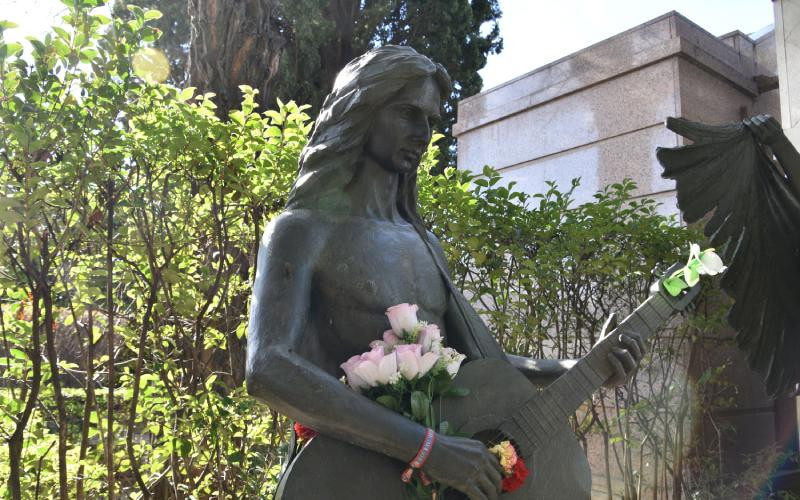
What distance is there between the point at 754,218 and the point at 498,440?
80.8 inches

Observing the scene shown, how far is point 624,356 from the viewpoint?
1867 mm

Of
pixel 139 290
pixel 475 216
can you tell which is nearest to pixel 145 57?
pixel 139 290

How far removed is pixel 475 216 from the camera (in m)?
4.07

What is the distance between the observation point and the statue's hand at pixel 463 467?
150 cm

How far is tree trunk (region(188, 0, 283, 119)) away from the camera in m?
5.48

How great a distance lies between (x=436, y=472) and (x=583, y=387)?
57 cm

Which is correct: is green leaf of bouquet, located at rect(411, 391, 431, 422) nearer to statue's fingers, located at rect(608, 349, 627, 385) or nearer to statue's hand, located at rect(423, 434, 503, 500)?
statue's hand, located at rect(423, 434, 503, 500)

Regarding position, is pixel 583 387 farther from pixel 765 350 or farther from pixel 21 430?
pixel 21 430

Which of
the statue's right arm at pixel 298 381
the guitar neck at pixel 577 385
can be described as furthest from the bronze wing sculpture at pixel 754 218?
the statue's right arm at pixel 298 381

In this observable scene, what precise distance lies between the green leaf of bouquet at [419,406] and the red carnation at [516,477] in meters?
0.25

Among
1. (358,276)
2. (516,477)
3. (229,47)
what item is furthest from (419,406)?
(229,47)

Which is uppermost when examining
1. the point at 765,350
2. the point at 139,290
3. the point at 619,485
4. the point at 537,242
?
the point at 537,242

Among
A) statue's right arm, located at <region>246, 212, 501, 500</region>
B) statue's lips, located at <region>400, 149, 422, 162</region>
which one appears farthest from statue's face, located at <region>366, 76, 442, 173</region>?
statue's right arm, located at <region>246, 212, 501, 500</region>

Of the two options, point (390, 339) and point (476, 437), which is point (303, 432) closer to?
point (390, 339)
